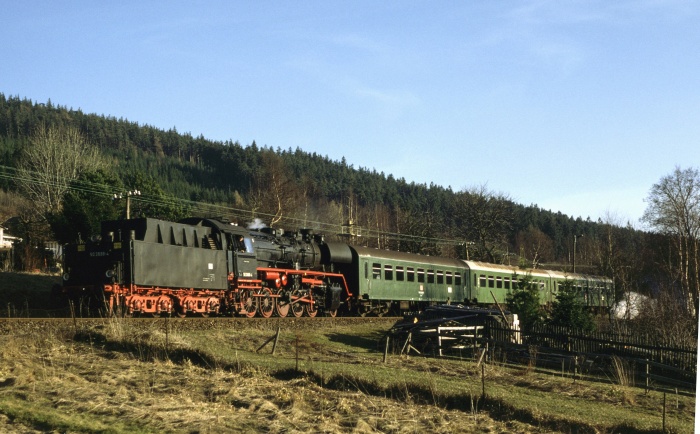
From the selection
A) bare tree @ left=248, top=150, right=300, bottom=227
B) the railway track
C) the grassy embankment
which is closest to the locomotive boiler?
the railway track

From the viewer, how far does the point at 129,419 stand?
1083cm

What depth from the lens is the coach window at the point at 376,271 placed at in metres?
36.1

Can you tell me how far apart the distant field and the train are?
411 cm

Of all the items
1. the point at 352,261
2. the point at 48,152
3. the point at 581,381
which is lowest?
the point at 581,381

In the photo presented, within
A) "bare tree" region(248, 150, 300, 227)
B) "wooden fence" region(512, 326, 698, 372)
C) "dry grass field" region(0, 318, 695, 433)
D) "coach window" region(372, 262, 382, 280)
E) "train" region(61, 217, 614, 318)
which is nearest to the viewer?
"dry grass field" region(0, 318, 695, 433)

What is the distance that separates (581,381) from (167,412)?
1237cm

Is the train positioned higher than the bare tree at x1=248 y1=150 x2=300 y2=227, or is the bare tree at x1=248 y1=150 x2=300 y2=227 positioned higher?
the bare tree at x1=248 y1=150 x2=300 y2=227

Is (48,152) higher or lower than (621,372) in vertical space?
higher

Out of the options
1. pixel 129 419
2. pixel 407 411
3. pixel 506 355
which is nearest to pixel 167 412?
pixel 129 419

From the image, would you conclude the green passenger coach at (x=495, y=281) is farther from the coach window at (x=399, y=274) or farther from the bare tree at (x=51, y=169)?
the bare tree at (x=51, y=169)

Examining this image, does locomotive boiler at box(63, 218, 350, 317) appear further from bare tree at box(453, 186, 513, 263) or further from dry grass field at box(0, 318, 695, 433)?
bare tree at box(453, 186, 513, 263)

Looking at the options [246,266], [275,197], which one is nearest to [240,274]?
[246,266]

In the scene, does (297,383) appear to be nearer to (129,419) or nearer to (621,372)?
(129,419)

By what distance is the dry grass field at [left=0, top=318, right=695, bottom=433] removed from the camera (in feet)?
36.9
